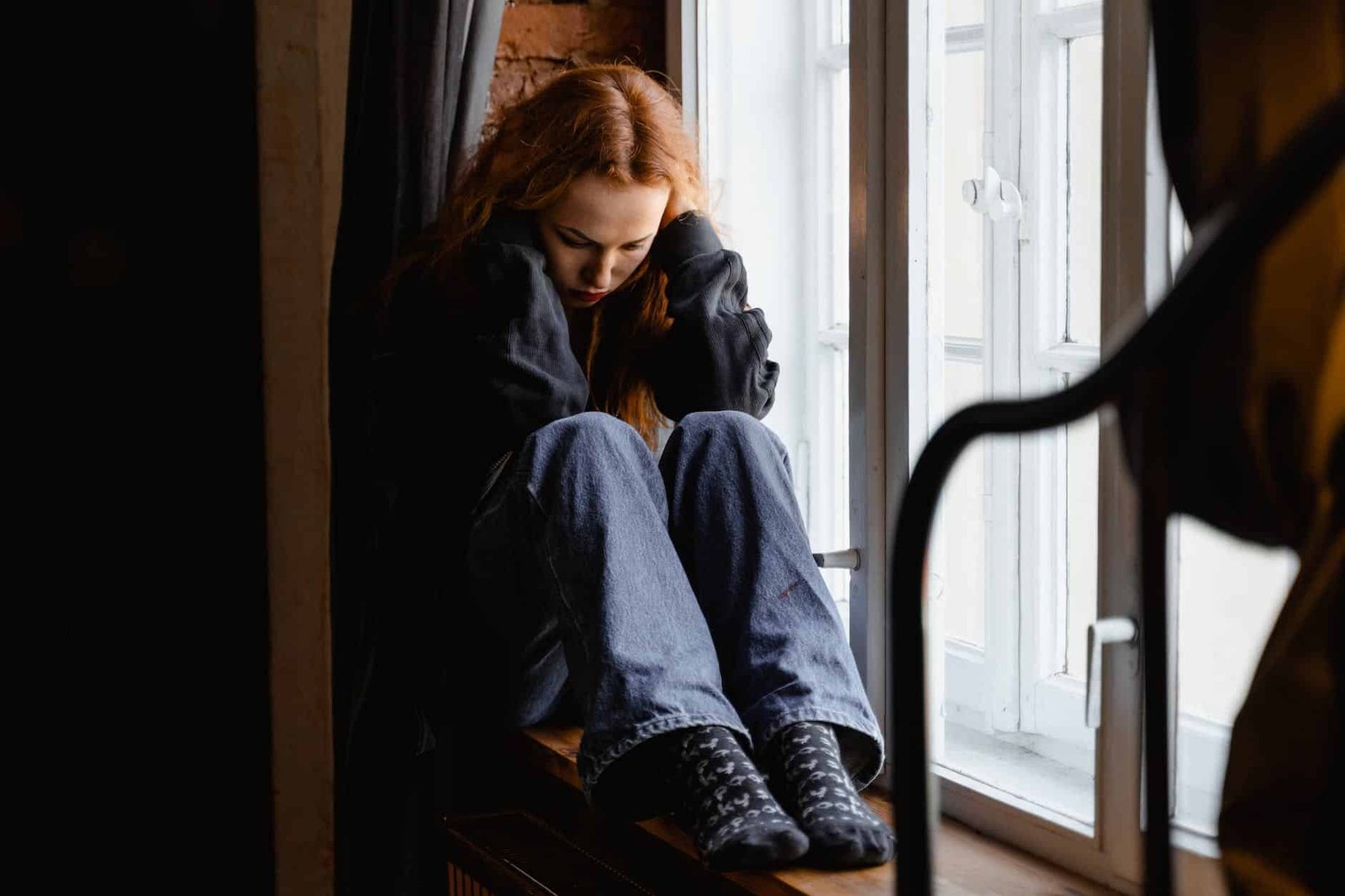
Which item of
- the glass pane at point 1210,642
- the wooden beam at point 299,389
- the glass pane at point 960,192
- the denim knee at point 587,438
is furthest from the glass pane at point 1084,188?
the wooden beam at point 299,389

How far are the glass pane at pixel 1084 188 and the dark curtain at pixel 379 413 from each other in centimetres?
75

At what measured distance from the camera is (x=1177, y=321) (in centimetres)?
47

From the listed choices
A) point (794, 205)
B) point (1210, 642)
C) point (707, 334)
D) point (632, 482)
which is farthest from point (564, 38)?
point (1210, 642)

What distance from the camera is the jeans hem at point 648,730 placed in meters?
1.26

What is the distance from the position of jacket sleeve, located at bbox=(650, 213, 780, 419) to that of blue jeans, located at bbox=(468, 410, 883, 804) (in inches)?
4.1

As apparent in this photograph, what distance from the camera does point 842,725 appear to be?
1322 mm

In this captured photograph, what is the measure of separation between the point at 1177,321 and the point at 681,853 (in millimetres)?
964

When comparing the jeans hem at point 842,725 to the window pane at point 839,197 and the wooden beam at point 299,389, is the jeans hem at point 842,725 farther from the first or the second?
the wooden beam at point 299,389

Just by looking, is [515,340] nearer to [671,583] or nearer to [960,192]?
[671,583]

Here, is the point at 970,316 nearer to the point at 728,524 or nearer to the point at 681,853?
the point at 728,524

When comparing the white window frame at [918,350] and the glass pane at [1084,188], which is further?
the glass pane at [1084,188]

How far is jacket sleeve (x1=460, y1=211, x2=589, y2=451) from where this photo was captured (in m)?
1.57

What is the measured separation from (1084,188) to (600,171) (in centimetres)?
55

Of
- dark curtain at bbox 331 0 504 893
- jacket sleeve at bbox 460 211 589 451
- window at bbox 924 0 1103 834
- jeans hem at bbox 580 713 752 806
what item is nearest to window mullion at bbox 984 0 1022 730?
window at bbox 924 0 1103 834
